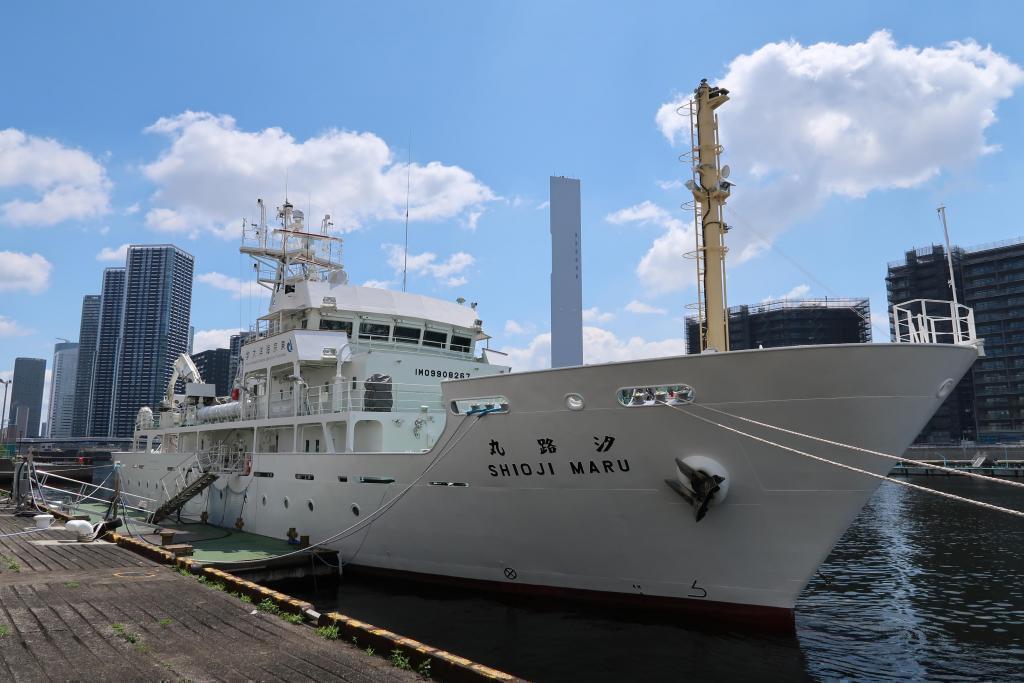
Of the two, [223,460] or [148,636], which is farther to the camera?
[223,460]

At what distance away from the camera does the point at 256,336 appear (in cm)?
1970

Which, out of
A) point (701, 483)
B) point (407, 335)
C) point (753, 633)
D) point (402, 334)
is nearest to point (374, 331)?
point (402, 334)

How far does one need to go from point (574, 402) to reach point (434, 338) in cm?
870

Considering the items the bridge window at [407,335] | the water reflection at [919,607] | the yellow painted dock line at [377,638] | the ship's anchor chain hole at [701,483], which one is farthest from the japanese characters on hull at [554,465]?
the bridge window at [407,335]

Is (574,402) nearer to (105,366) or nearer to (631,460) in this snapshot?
(631,460)

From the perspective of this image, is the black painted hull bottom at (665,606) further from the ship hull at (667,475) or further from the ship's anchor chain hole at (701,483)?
the ship's anchor chain hole at (701,483)

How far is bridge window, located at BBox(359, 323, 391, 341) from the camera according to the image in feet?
57.1

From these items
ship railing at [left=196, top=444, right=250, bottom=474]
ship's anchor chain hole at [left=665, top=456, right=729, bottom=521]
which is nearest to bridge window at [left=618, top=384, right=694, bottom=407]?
ship's anchor chain hole at [left=665, top=456, right=729, bottom=521]

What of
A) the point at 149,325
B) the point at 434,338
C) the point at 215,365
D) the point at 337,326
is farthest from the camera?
the point at 149,325

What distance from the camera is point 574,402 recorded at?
33.4ft

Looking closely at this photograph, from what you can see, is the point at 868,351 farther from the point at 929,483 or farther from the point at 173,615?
the point at 929,483

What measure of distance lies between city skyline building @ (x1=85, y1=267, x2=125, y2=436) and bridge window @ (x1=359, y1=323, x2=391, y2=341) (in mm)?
140877

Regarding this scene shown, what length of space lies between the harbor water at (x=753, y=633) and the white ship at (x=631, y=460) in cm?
48

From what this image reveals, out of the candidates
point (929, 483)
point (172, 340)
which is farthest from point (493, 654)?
point (172, 340)
